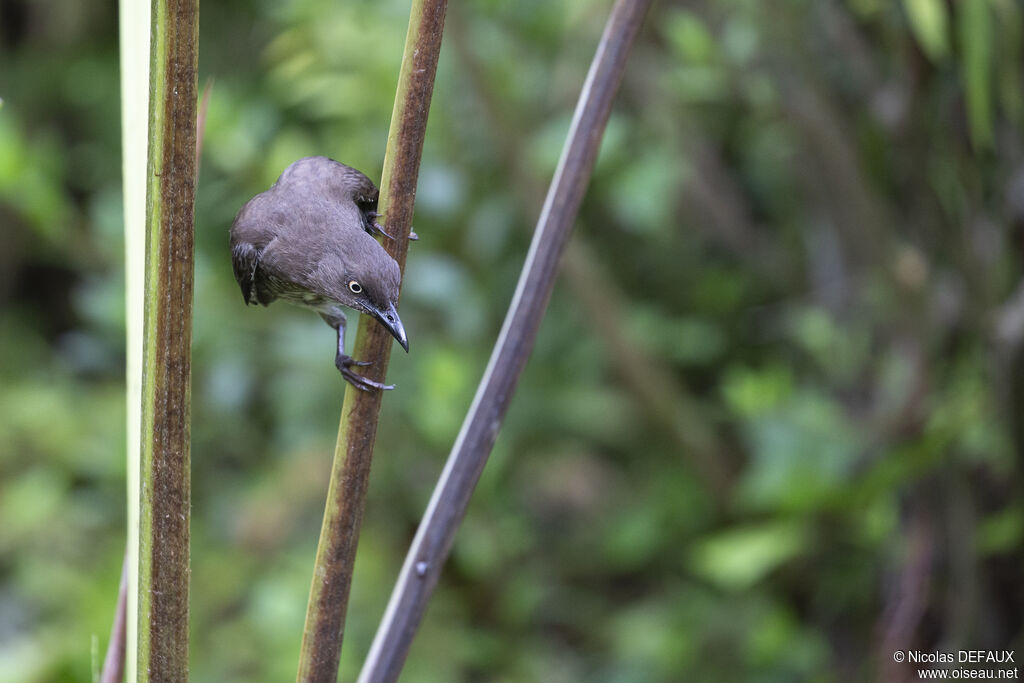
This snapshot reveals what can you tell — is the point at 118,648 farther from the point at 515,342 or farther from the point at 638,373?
the point at 638,373

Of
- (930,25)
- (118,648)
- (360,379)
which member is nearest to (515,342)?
(360,379)

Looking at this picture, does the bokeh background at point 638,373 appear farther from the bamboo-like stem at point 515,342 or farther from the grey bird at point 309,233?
the bamboo-like stem at point 515,342

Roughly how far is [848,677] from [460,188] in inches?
54.6

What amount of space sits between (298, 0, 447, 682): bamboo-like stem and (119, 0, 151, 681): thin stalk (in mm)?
126

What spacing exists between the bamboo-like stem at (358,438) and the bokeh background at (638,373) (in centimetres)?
124

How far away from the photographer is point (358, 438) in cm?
70

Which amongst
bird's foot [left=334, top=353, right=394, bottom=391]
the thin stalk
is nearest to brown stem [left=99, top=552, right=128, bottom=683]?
the thin stalk

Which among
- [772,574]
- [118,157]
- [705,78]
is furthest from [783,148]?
[118,157]

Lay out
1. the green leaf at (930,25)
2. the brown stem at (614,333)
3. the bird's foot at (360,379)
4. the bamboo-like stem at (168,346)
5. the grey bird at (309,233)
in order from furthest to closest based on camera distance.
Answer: the brown stem at (614,333) → the green leaf at (930,25) → the grey bird at (309,233) → the bird's foot at (360,379) → the bamboo-like stem at (168,346)

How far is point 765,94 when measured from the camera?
7.27 ft

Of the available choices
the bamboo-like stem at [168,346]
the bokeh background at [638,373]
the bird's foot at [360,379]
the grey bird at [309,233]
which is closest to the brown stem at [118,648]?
the bamboo-like stem at [168,346]

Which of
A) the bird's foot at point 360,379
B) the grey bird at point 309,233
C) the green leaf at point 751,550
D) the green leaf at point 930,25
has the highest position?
the green leaf at point 930,25

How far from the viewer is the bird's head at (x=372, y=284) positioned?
3.06 ft

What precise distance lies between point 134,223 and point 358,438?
9.3 inches
